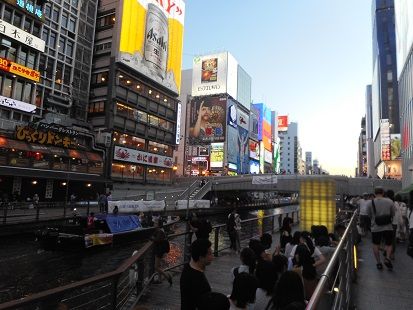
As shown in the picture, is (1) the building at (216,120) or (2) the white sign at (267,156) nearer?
(1) the building at (216,120)

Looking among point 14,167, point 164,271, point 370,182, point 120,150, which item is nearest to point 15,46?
point 14,167

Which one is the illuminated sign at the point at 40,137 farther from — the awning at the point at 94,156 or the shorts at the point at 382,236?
the shorts at the point at 382,236

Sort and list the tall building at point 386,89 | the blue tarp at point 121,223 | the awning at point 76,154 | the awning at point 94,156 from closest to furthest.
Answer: the blue tarp at point 121,223 → the awning at point 76,154 → the awning at point 94,156 → the tall building at point 386,89

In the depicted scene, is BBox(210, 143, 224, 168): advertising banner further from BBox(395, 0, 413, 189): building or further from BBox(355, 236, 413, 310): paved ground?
BBox(355, 236, 413, 310): paved ground

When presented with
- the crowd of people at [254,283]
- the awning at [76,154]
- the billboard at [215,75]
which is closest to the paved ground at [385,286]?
the crowd of people at [254,283]

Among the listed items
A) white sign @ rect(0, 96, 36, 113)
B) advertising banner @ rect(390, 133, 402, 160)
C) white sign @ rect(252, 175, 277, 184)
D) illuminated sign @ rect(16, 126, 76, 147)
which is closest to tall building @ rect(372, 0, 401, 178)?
advertising banner @ rect(390, 133, 402, 160)

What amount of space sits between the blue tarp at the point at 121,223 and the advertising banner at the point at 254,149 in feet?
316

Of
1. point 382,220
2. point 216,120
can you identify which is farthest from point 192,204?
point 216,120

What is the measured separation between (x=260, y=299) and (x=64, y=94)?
5432 cm

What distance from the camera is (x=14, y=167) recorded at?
130 feet

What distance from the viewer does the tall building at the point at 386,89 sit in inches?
3292

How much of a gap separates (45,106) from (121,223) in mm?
30901

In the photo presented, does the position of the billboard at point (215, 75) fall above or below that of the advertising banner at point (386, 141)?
above

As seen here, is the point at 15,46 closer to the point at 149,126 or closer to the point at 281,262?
the point at 149,126
